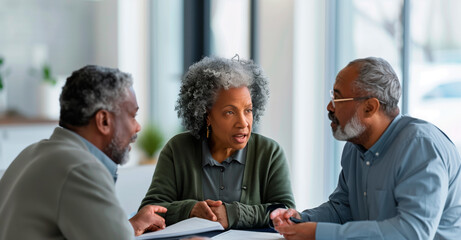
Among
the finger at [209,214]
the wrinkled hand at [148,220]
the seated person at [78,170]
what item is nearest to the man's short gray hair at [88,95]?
the seated person at [78,170]

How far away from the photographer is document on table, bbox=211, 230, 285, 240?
1895 millimetres

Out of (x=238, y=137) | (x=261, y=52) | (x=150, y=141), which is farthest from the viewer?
(x=150, y=141)

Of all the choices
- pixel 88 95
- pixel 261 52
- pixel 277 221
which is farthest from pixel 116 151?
pixel 261 52

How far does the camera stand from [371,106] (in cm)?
189

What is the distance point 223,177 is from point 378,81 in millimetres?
754

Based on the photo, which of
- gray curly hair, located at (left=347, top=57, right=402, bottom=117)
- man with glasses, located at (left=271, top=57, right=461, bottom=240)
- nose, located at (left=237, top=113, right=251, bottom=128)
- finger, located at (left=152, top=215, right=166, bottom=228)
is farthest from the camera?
nose, located at (left=237, top=113, right=251, bottom=128)

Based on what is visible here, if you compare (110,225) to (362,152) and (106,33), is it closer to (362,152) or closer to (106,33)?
(362,152)

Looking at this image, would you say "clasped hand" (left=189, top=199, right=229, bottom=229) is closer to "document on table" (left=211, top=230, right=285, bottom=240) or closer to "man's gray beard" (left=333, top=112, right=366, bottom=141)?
"document on table" (left=211, top=230, right=285, bottom=240)

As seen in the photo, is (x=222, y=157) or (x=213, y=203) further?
(x=222, y=157)

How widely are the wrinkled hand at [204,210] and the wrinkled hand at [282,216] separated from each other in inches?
8.0

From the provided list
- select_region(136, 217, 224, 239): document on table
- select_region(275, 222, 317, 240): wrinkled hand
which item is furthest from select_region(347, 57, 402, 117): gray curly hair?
select_region(136, 217, 224, 239): document on table

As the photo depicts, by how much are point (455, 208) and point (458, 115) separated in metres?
1.72

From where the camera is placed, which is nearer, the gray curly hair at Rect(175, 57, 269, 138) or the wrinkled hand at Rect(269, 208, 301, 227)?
the wrinkled hand at Rect(269, 208, 301, 227)

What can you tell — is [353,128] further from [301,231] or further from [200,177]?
[200,177]
